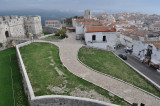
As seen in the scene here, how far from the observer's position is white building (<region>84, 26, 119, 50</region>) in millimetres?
26219

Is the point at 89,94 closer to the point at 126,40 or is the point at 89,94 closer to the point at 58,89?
the point at 58,89

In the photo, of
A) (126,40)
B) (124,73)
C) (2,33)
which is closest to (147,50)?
(124,73)

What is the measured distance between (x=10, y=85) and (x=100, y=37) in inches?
687

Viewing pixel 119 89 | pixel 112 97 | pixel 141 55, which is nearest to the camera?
pixel 112 97

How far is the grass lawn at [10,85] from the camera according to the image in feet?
40.6

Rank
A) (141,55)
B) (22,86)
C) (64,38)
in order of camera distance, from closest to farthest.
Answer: (22,86) → (141,55) → (64,38)

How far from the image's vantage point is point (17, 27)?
113 ft

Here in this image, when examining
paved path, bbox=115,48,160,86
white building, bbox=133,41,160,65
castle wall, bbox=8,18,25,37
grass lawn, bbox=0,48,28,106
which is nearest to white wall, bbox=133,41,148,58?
white building, bbox=133,41,160,65

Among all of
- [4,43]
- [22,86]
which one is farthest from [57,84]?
[4,43]

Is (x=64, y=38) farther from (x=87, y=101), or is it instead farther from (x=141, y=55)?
(x=87, y=101)

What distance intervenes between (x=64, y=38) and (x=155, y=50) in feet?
54.0

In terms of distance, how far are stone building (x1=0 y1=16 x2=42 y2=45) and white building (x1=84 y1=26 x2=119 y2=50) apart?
17194 millimetres

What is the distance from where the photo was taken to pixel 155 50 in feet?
73.0

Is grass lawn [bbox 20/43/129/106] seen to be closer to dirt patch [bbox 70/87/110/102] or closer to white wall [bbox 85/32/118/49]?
dirt patch [bbox 70/87/110/102]
